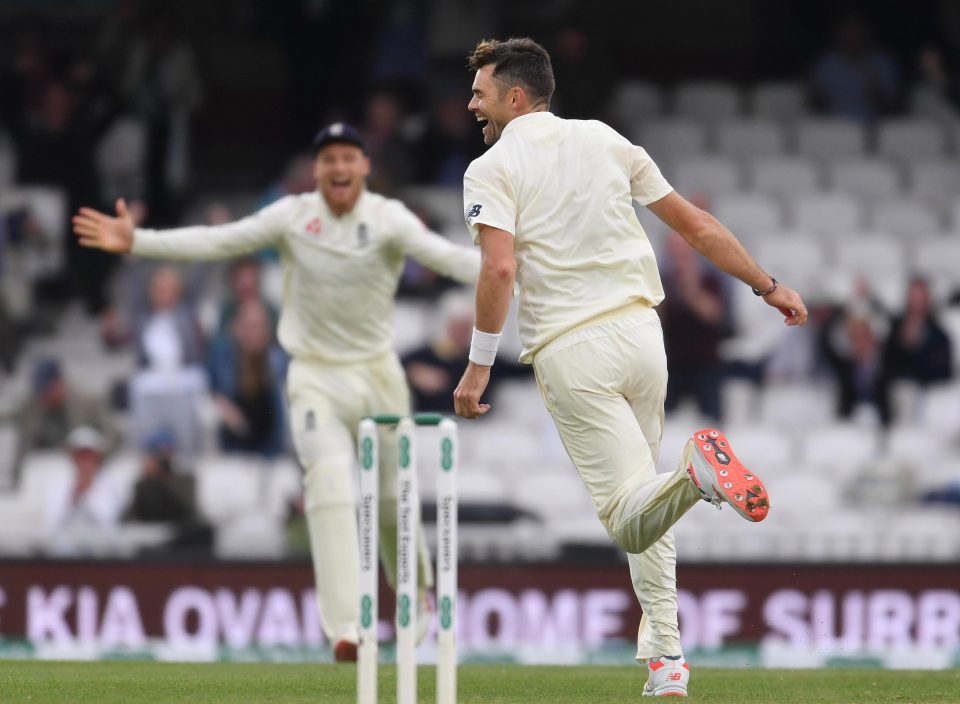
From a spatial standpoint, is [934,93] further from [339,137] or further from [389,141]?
[339,137]

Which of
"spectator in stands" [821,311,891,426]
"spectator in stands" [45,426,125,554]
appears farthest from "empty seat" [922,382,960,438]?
"spectator in stands" [45,426,125,554]

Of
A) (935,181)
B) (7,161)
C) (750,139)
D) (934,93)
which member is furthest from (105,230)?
(934,93)

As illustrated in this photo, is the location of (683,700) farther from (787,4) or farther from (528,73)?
(787,4)

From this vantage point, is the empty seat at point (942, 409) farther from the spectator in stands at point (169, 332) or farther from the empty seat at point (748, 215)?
the spectator in stands at point (169, 332)

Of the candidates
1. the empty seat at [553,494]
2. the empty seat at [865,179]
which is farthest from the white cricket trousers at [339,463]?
the empty seat at [865,179]

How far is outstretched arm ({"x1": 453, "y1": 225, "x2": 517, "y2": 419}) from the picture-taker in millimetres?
6180

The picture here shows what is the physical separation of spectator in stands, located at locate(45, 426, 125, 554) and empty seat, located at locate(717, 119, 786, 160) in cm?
615

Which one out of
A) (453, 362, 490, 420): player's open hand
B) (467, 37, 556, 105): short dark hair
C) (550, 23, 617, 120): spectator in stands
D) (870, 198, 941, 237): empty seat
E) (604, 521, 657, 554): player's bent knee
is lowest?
(604, 521, 657, 554): player's bent knee

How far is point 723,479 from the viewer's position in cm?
580

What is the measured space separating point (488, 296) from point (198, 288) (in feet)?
26.7

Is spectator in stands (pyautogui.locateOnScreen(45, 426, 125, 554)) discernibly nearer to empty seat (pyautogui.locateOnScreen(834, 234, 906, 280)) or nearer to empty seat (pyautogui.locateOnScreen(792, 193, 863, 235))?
empty seat (pyautogui.locateOnScreen(834, 234, 906, 280))

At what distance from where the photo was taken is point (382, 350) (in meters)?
8.48

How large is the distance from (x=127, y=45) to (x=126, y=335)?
281 cm

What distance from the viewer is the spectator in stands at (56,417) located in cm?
1303
